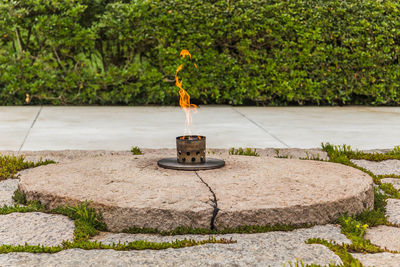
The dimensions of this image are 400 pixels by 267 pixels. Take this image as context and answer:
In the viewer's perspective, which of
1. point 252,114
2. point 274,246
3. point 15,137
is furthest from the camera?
point 252,114

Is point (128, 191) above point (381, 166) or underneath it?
above

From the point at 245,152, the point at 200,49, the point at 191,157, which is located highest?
the point at 200,49

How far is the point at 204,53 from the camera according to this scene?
877 cm

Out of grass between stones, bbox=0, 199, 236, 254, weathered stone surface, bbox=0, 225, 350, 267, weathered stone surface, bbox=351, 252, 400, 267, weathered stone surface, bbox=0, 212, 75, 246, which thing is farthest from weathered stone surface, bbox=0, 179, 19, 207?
weathered stone surface, bbox=351, 252, 400, 267

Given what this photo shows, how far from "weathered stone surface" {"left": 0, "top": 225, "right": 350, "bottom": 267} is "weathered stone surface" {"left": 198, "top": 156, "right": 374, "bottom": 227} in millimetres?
226

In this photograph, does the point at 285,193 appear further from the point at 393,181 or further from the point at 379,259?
the point at 393,181

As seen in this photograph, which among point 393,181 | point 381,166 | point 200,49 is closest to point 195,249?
point 393,181

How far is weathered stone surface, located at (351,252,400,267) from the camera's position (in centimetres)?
250

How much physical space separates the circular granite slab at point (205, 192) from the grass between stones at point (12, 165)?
41cm

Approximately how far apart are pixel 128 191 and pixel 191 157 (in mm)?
759

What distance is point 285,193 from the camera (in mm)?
3277

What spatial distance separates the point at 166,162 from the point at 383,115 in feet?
17.0

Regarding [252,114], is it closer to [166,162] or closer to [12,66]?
[12,66]

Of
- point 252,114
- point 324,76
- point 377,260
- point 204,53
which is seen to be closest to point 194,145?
point 377,260
